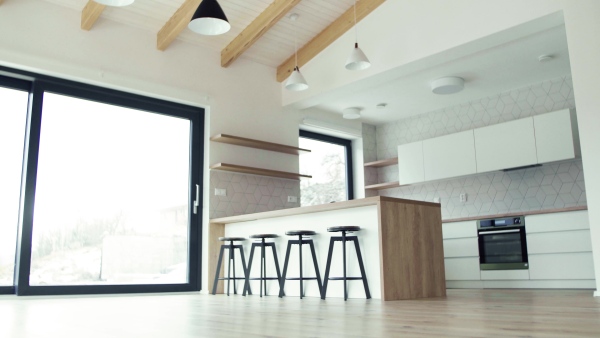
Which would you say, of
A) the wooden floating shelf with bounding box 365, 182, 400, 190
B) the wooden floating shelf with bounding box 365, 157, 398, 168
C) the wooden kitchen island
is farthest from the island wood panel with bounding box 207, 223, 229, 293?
the wooden floating shelf with bounding box 365, 157, 398, 168

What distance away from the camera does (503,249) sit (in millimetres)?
5793

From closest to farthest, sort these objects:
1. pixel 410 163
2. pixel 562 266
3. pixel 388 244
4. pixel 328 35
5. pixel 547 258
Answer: pixel 388 244 → pixel 562 266 → pixel 547 258 → pixel 328 35 → pixel 410 163

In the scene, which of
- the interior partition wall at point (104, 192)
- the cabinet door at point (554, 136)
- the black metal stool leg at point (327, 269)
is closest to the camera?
the black metal stool leg at point (327, 269)

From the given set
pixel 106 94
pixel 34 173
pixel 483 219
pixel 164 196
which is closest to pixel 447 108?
pixel 483 219

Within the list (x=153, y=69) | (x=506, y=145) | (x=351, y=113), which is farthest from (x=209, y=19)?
(x=506, y=145)

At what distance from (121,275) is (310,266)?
1.93 m

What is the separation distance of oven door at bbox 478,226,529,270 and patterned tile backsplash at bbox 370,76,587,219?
25.1 inches

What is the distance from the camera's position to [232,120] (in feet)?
21.0

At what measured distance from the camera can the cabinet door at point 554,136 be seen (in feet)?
18.2

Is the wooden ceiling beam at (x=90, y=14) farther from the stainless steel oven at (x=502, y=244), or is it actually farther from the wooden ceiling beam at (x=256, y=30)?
the stainless steel oven at (x=502, y=244)

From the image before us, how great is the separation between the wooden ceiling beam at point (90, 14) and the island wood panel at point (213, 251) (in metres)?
2.41

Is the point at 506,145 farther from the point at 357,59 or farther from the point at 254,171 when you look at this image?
the point at 254,171

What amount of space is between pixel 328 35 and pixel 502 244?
10.0 ft

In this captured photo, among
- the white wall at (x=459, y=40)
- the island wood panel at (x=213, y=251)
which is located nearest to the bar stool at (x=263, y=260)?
the island wood panel at (x=213, y=251)
